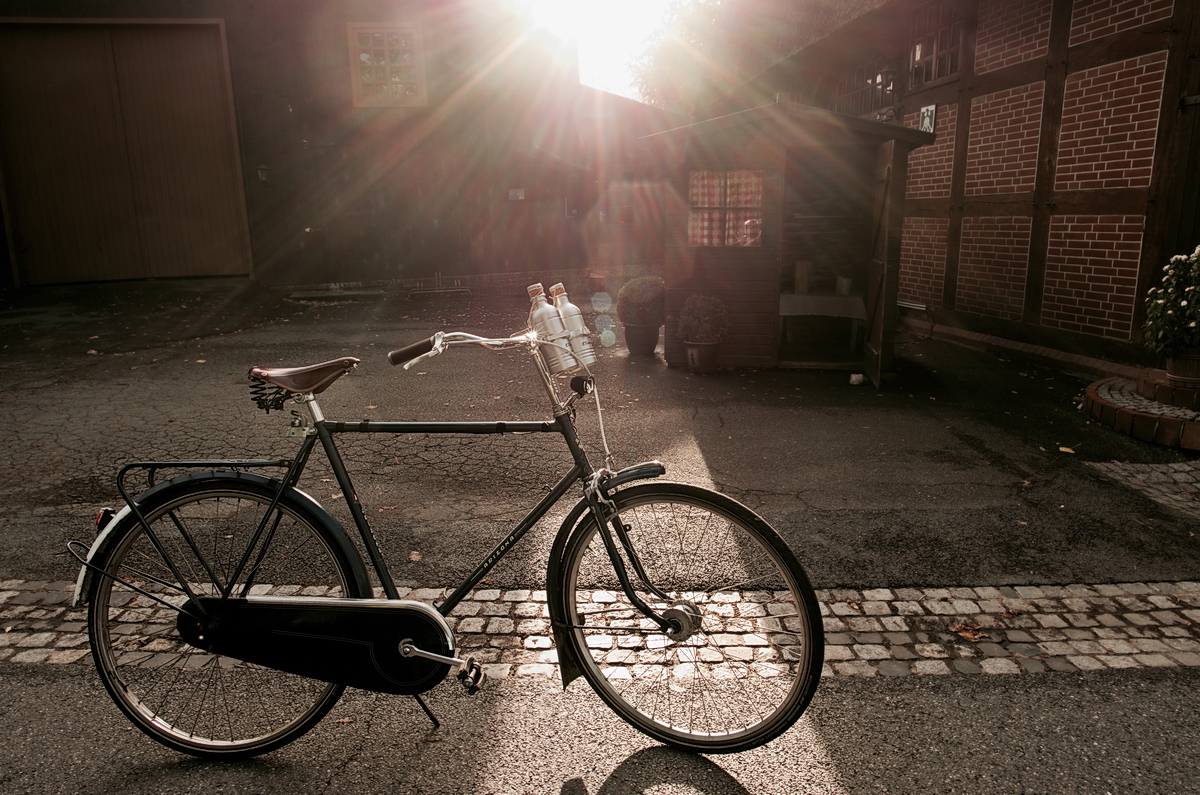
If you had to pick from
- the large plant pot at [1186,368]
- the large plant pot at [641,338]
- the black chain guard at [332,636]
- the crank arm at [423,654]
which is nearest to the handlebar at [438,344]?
the black chain guard at [332,636]

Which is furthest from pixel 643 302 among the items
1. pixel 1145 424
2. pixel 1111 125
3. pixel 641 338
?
pixel 1111 125

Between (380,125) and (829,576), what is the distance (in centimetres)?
1407

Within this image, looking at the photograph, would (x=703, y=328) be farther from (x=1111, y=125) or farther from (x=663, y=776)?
(x=663, y=776)

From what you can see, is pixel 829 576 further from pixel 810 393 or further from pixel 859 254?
pixel 859 254

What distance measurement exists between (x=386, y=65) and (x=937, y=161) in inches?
393

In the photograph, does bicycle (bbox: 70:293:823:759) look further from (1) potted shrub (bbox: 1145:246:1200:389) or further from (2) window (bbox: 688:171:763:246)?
(2) window (bbox: 688:171:763:246)

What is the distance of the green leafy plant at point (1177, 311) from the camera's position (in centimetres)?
605

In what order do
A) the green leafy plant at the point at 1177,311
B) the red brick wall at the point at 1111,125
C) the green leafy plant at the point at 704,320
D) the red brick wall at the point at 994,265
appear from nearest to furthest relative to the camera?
the green leafy plant at the point at 1177,311, the red brick wall at the point at 1111,125, the green leafy plant at the point at 704,320, the red brick wall at the point at 994,265

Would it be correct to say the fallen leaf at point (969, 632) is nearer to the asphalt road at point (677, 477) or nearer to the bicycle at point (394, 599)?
the asphalt road at point (677, 477)

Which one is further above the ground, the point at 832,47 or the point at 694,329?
the point at 832,47

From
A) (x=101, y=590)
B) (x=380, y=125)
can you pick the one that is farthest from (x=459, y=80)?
(x=101, y=590)

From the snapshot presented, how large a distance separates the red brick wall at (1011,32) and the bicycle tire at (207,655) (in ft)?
32.8

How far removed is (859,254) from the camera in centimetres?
1079

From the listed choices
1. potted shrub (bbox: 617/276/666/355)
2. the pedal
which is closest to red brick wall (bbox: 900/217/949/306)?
potted shrub (bbox: 617/276/666/355)
